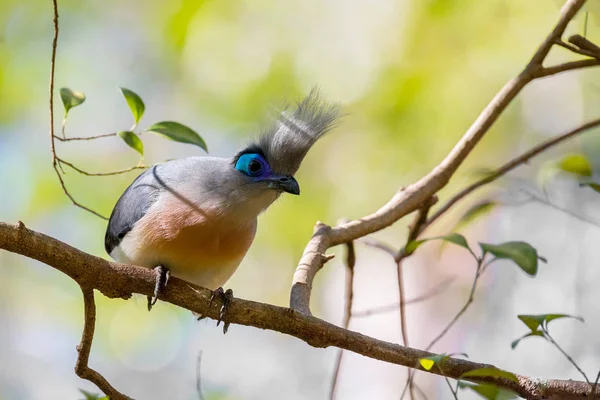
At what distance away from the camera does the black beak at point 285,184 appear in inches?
110

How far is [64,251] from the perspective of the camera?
204cm

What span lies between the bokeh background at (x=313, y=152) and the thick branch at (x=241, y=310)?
139 inches

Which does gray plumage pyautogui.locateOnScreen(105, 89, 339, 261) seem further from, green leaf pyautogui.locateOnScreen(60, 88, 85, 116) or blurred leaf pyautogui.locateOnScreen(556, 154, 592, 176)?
blurred leaf pyautogui.locateOnScreen(556, 154, 592, 176)

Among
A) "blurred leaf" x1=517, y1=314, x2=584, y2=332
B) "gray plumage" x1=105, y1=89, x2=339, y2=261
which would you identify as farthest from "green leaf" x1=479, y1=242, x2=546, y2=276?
"gray plumage" x1=105, y1=89, x2=339, y2=261

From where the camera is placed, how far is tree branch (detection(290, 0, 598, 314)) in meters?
2.80

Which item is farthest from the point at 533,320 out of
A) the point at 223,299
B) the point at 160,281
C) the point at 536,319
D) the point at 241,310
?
the point at 160,281

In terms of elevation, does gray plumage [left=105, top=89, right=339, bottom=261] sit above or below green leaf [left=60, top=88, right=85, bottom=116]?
above

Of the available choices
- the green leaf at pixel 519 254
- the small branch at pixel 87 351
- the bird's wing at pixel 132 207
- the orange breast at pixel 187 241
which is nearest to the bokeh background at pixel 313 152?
the bird's wing at pixel 132 207

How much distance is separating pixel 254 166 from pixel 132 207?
58cm

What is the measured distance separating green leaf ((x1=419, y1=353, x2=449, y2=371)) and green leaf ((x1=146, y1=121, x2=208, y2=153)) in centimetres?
126

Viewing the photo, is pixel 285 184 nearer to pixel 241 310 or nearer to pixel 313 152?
pixel 241 310

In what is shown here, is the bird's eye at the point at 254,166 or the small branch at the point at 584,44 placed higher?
the small branch at the point at 584,44

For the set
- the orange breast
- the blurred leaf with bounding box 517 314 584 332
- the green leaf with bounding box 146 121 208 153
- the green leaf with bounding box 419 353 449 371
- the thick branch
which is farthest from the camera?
the orange breast

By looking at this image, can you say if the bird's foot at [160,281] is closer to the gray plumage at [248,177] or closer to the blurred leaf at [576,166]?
the gray plumage at [248,177]
